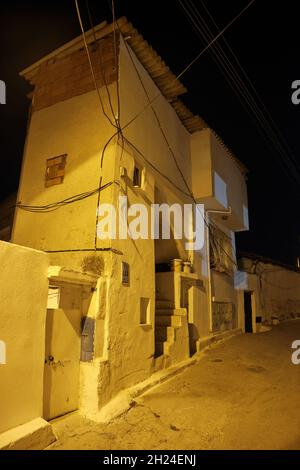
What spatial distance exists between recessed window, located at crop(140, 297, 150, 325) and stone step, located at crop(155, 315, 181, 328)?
1.52m

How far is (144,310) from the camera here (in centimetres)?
777

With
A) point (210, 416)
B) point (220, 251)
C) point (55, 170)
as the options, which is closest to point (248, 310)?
point (220, 251)

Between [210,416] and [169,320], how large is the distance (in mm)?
Answer: 3812

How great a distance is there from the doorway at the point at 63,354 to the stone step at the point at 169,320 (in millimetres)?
3744

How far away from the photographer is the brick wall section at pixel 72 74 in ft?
27.3

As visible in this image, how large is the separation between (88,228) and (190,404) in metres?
4.18

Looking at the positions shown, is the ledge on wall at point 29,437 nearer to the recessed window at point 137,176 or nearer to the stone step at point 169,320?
the stone step at point 169,320

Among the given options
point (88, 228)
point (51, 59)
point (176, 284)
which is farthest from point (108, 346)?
point (51, 59)

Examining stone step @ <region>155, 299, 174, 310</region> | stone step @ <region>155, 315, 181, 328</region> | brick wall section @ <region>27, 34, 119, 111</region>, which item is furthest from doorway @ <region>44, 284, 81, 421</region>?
brick wall section @ <region>27, 34, 119, 111</region>

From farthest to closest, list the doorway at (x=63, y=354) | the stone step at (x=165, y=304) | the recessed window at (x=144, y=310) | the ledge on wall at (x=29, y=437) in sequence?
the stone step at (x=165, y=304) → the recessed window at (x=144, y=310) → the doorway at (x=63, y=354) → the ledge on wall at (x=29, y=437)

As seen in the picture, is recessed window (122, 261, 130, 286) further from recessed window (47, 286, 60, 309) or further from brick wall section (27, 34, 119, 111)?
brick wall section (27, 34, 119, 111)

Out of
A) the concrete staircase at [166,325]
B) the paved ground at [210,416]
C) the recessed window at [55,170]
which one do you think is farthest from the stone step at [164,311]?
the recessed window at [55,170]

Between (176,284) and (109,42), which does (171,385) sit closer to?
(176,284)

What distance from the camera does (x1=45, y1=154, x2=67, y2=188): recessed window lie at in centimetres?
809
